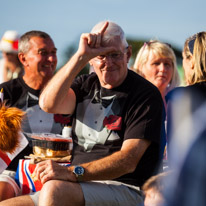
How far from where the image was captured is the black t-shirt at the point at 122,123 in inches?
120

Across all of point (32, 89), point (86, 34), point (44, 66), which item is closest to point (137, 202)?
point (86, 34)

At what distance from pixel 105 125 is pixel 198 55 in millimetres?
853

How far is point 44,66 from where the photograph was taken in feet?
15.5

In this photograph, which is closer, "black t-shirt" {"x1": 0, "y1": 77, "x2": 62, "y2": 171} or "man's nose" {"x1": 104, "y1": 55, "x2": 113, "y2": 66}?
"man's nose" {"x1": 104, "y1": 55, "x2": 113, "y2": 66}

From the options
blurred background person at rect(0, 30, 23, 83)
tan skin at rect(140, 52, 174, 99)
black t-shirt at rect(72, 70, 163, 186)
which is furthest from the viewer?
blurred background person at rect(0, 30, 23, 83)

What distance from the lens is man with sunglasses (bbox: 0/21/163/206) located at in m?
2.88

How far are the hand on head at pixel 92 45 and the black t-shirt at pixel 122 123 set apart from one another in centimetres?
29

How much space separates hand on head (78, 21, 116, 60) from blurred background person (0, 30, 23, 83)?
2.70 m

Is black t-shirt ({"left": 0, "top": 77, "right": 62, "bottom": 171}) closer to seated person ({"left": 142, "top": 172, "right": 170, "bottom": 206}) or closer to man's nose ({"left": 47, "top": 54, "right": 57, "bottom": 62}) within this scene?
man's nose ({"left": 47, "top": 54, "right": 57, "bottom": 62})

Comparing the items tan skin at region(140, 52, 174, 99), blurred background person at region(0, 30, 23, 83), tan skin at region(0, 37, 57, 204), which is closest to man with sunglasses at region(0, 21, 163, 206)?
tan skin at region(0, 37, 57, 204)

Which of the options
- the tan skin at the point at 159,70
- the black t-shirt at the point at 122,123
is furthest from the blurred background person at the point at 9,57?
the black t-shirt at the point at 122,123

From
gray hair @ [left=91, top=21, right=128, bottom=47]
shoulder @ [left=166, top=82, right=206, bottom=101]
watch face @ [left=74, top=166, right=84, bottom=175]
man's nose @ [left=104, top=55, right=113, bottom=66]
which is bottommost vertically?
watch face @ [left=74, top=166, right=84, bottom=175]

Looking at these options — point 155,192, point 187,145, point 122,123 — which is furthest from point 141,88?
point 155,192

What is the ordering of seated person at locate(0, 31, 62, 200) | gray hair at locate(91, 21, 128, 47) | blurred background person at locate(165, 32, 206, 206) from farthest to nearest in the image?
seated person at locate(0, 31, 62, 200)
gray hair at locate(91, 21, 128, 47)
blurred background person at locate(165, 32, 206, 206)
